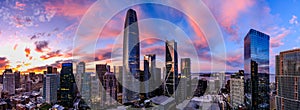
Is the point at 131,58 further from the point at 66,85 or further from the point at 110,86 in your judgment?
the point at 66,85

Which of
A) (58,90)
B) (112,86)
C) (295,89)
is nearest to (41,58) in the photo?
(112,86)

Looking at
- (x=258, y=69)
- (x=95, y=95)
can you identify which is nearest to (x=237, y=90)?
(x=258, y=69)

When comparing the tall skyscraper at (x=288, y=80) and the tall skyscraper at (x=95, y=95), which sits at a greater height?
the tall skyscraper at (x=288, y=80)

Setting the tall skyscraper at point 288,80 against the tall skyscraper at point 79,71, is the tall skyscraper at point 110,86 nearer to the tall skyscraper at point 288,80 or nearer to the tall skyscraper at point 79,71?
the tall skyscraper at point 79,71

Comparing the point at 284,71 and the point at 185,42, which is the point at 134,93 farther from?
the point at 185,42

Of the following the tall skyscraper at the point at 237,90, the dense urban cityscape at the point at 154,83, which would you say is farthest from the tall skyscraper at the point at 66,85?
the tall skyscraper at the point at 237,90

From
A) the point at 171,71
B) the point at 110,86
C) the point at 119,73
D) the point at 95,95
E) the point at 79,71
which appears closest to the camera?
the point at 79,71
